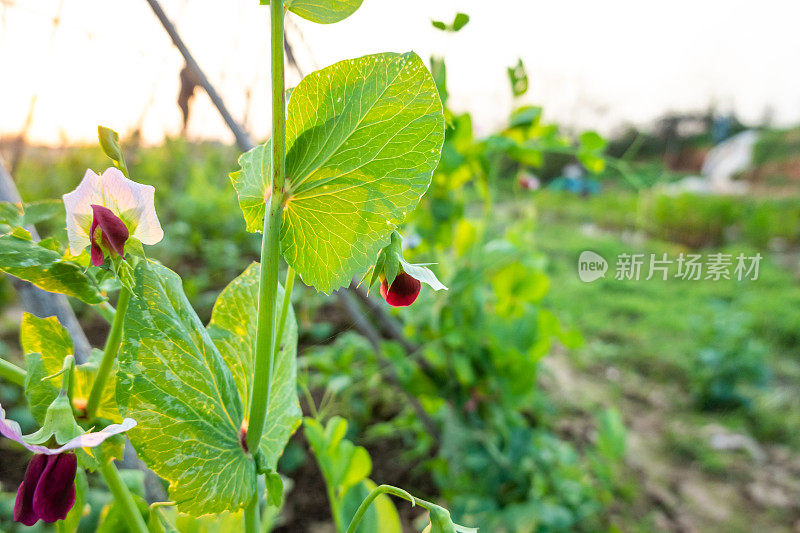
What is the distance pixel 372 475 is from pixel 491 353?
374 millimetres

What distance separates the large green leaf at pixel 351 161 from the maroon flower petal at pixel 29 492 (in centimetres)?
13

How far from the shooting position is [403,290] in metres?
0.24

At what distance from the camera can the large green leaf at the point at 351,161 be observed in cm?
21

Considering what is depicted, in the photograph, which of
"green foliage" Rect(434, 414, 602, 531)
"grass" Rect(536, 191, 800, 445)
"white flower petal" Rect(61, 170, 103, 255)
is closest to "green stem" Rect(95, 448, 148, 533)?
"white flower petal" Rect(61, 170, 103, 255)

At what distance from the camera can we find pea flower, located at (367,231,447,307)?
0.24 m

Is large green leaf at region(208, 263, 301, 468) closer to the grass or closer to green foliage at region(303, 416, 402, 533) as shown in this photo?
green foliage at region(303, 416, 402, 533)

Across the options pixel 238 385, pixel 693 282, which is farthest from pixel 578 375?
pixel 238 385

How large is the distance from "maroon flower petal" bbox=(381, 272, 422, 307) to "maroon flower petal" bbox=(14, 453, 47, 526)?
15 centimetres

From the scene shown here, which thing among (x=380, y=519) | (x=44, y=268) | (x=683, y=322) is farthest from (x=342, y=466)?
(x=683, y=322)

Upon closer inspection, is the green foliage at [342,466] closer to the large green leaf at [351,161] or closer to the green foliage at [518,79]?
the large green leaf at [351,161]

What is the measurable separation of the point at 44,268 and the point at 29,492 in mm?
93

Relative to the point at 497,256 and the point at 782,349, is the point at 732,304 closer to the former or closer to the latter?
the point at 782,349

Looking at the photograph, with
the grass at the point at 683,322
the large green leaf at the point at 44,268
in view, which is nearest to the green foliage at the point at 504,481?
the grass at the point at 683,322

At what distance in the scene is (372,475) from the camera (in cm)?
106
